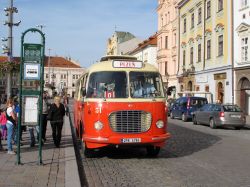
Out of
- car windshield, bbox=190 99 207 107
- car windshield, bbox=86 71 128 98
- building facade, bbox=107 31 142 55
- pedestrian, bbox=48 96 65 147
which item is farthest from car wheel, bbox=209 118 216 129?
building facade, bbox=107 31 142 55

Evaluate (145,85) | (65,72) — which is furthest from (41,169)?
(65,72)

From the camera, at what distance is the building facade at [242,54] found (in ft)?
110

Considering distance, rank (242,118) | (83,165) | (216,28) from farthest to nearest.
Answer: (216,28) → (242,118) → (83,165)

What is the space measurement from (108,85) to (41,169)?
3.37 m

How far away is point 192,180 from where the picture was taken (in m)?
8.84

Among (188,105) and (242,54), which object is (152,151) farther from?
(242,54)

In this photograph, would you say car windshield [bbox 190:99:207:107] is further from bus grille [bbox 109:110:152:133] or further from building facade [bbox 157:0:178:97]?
building facade [bbox 157:0:178:97]

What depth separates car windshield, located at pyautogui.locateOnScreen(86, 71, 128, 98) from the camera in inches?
456

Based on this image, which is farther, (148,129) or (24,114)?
(148,129)

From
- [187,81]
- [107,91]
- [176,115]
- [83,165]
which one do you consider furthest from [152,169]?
[187,81]

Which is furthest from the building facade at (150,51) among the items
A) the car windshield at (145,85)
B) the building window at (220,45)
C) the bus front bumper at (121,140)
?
the bus front bumper at (121,140)

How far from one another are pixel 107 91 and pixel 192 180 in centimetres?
380

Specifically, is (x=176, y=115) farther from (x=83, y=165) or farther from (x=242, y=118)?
(x=83, y=165)

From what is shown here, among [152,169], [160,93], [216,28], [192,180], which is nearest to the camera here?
[192,180]
